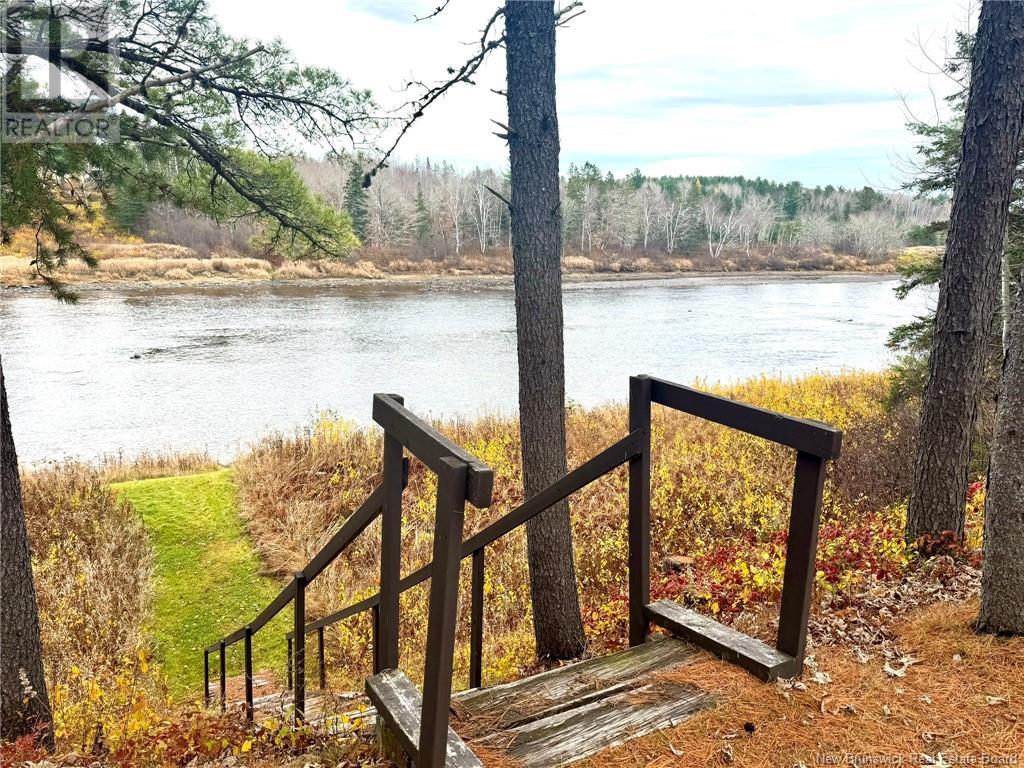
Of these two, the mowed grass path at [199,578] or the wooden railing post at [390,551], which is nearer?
the wooden railing post at [390,551]

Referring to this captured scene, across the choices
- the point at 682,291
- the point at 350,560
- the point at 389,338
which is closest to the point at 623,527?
the point at 350,560

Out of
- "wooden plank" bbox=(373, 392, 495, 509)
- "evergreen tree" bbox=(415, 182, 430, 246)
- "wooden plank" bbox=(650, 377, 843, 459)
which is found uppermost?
"evergreen tree" bbox=(415, 182, 430, 246)

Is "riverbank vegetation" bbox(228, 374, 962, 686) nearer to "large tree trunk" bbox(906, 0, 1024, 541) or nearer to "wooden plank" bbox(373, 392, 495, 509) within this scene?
"large tree trunk" bbox(906, 0, 1024, 541)

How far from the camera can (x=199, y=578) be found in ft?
26.4

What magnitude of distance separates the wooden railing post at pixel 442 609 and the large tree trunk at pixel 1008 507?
8.74 feet

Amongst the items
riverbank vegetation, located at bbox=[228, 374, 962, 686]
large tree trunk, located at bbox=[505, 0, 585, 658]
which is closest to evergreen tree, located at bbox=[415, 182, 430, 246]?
riverbank vegetation, located at bbox=[228, 374, 962, 686]

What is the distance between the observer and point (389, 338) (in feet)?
86.6

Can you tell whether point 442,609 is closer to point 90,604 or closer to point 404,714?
point 404,714

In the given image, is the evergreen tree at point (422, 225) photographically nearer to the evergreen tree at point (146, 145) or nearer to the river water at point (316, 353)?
the river water at point (316, 353)

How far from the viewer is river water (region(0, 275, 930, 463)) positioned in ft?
52.2

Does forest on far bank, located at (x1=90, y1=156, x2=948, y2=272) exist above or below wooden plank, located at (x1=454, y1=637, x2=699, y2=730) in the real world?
above

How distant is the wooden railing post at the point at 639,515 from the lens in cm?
306

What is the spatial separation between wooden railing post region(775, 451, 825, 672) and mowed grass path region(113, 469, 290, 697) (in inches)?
203

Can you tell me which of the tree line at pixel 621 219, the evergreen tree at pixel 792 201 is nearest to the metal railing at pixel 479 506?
the tree line at pixel 621 219
